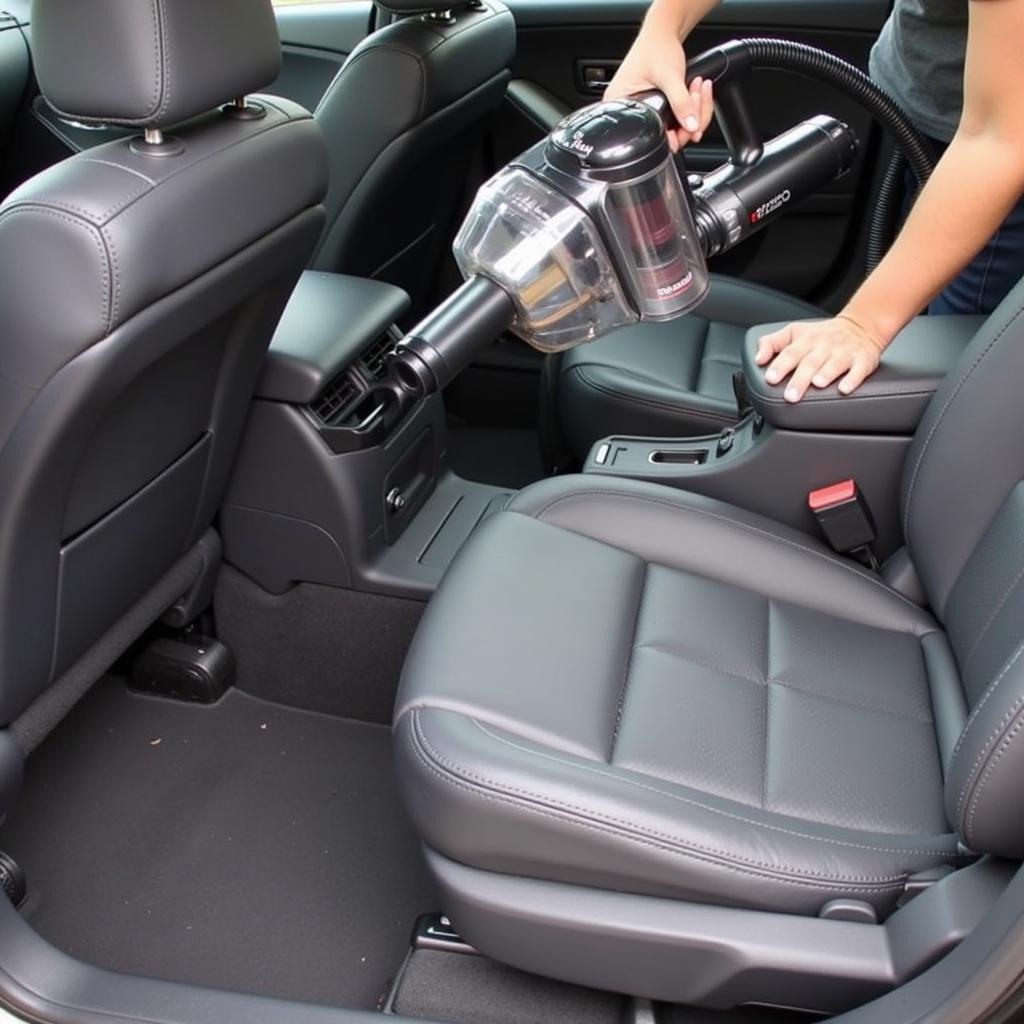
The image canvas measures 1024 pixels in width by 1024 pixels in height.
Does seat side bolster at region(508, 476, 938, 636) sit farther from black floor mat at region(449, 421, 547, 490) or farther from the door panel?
the door panel

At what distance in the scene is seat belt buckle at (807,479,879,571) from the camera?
166 cm

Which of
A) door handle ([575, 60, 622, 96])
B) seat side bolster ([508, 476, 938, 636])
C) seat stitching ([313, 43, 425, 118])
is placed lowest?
seat side bolster ([508, 476, 938, 636])

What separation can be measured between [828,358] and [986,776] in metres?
0.69

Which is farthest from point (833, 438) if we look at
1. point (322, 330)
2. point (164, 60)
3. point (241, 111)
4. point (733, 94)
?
point (164, 60)

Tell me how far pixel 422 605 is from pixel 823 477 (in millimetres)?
576

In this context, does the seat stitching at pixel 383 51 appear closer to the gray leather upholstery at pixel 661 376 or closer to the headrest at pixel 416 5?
the headrest at pixel 416 5

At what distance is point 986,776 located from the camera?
3.61 ft

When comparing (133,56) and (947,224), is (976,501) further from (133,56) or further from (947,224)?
(133,56)

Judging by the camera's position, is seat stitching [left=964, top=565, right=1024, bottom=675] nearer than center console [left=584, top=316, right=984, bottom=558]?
Yes

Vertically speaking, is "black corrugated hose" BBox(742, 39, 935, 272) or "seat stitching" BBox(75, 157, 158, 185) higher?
"seat stitching" BBox(75, 157, 158, 185)

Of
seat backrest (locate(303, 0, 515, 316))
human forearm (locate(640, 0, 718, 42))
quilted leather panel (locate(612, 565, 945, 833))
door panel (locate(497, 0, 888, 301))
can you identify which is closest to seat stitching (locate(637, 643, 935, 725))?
quilted leather panel (locate(612, 565, 945, 833))

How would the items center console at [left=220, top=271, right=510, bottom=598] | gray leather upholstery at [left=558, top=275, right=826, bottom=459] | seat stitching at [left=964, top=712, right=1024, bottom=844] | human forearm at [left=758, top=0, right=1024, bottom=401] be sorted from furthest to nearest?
gray leather upholstery at [left=558, top=275, right=826, bottom=459]
center console at [left=220, top=271, right=510, bottom=598]
human forearm at [left=758, top=0, right=1024, bottom=401]
seat stitching at [left=964, top=712, right=1024, bottom=844]

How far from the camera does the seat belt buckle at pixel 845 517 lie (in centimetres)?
166

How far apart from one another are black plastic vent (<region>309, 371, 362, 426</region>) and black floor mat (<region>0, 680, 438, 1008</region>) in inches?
18.8
